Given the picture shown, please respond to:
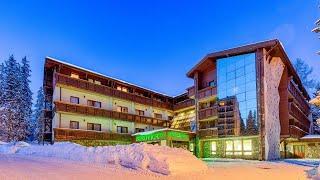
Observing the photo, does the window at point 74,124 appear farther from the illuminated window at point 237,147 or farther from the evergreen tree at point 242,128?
the evergreen tree at point 242,128

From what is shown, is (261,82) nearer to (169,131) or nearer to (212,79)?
(212,79)

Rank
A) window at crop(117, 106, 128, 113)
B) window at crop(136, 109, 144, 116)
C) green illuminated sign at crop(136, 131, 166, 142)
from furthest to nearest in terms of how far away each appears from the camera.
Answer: window at crop(136, 109, 144, 116)
window at crop(117, 106, 128, 113)
green illuminated sign at crop(136, 131, 166, 142)

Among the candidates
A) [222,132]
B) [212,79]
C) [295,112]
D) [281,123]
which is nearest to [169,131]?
[222,132]

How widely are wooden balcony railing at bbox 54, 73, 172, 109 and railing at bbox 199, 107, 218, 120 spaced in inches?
391

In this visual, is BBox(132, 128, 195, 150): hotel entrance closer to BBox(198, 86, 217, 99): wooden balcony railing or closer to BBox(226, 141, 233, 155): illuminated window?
BBox(198, 86, 217, 99): wooden balcony railing

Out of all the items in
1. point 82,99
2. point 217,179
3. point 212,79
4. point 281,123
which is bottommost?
point 217,179

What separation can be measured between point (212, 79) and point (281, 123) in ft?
31.2

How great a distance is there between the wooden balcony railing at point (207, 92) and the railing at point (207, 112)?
1.75 metres

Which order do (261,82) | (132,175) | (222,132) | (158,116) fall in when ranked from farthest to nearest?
(158,116) < (222,132) < (261,82) < (132,175)

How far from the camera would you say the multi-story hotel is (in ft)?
103

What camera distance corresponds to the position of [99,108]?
1478 inches

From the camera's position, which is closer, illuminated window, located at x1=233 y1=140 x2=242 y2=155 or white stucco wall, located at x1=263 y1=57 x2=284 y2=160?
white stucco wall, located at x1=263 y1=57 x2=284 y2=160

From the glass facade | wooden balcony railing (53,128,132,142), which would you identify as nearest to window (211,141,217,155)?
the glass facade

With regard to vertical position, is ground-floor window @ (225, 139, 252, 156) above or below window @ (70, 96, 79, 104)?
below
